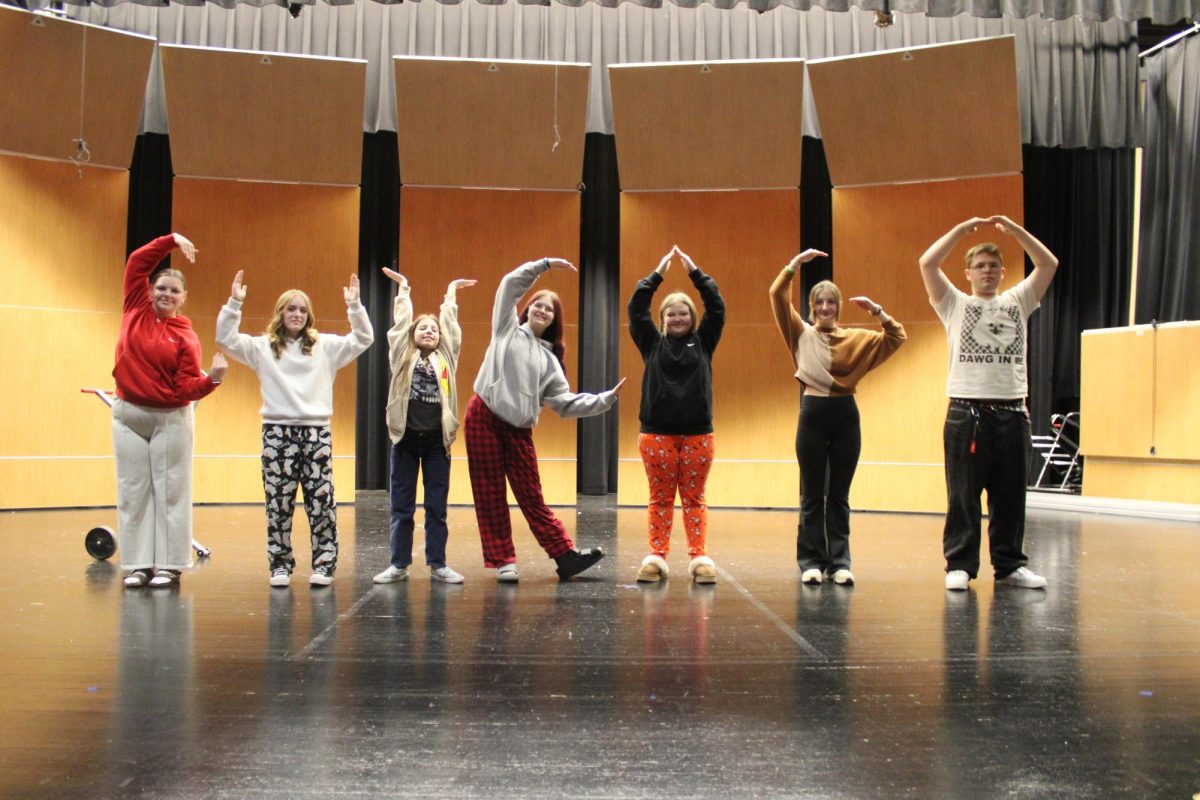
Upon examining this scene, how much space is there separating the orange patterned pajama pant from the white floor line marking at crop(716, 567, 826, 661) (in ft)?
0.65

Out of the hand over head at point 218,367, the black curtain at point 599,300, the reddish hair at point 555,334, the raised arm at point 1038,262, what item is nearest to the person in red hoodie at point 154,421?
the hand over head at point 218,367

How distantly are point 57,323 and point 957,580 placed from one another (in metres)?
5.89

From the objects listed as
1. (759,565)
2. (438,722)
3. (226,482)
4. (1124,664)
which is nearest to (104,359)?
(226,482)

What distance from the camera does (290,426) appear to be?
11.8 feet

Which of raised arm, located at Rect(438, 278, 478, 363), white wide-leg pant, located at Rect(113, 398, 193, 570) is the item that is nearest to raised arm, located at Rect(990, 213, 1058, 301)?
raised arm, located at Rect(438, 278, 478, 363)

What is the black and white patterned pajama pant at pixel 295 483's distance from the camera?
358cm

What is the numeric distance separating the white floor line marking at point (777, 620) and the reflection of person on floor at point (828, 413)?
0.92 ft

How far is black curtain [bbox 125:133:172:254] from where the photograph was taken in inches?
325

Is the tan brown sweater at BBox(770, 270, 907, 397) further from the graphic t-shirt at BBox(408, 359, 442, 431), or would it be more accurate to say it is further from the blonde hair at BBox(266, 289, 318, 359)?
the blonde hair at BBox(266, 289, 318, 359)

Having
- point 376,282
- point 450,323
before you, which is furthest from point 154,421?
point 376,282

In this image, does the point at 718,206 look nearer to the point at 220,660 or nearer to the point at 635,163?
the point at 635,163

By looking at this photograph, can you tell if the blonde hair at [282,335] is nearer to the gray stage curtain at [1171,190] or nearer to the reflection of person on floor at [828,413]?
the reflection of person on floor at [828,413]

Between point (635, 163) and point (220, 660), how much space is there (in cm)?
543

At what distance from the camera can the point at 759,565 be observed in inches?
168
